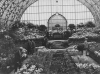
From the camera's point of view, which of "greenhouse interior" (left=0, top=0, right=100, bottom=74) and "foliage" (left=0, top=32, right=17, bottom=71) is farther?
"greenhouse interior" (left=0, top=0, right=100, bottom=74)


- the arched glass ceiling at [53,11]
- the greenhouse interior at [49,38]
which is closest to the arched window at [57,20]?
the greenhouse interior at [49,38]

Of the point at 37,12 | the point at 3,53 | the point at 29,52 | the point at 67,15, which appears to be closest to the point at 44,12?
the point at 37,12

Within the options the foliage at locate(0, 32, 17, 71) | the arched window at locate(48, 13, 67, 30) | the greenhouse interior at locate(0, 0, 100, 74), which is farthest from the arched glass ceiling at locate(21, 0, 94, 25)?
the foliage at locate(0, 32, 17, 71)

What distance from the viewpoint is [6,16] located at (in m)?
25.5

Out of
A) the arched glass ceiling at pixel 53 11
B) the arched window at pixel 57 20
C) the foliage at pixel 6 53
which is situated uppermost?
the arched glass ceiling at pixel 53 11

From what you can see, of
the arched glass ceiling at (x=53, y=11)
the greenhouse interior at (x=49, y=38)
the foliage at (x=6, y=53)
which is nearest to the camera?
the foliage at (x=6, y=53)

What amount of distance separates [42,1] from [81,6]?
8.39 meters

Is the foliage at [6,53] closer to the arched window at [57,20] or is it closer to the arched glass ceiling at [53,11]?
the arched window at [57,20]

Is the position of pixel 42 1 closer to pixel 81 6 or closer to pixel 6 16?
pixel 81 6

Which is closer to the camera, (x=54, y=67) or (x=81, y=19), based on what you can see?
(x=54, y=67)

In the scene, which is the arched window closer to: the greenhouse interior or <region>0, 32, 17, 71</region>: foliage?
the greenhouse interior

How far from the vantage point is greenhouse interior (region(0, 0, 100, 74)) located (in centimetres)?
1040

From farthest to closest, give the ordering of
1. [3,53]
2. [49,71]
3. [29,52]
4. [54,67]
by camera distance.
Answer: [29,52], [3,53], [54,67], [49,71]

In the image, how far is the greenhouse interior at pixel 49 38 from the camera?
10.4 m
